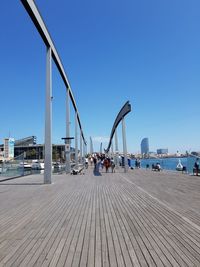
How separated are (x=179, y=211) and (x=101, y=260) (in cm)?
366

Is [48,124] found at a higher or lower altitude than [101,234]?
higher

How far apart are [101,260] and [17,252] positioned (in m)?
1.31

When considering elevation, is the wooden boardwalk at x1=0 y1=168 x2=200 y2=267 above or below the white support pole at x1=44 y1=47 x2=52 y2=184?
below

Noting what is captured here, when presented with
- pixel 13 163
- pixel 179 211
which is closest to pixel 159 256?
pixel 179 211

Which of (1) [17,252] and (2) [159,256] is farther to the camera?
(1) [17,252]

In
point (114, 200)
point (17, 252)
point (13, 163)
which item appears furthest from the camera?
point (13, 163)

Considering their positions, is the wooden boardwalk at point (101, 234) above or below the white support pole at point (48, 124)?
below

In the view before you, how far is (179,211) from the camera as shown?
22.0ft

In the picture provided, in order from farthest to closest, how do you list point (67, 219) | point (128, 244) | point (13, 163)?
point (13, 163), point (67, 219), point (128, 244)

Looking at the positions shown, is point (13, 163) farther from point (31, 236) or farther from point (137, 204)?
point (31, 236)

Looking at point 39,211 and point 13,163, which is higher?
point 13,163

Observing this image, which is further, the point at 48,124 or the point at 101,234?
the point at 48,124

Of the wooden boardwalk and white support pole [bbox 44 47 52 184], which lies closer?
the wooden boardwalk

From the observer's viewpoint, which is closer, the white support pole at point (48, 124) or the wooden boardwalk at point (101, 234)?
the wooden boardwalk at point (101, 234)
